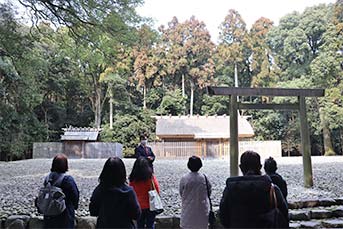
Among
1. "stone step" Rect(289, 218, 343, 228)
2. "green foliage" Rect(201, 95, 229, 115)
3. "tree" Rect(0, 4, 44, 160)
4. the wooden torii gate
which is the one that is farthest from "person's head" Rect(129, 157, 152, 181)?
"green foliage" Rect(201, 95, 229, 115)

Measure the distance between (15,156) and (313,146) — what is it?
21920 mm

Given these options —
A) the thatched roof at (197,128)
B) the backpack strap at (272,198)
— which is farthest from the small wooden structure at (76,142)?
the backpack strap at (272,198)

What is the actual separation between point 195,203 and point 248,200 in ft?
3.56

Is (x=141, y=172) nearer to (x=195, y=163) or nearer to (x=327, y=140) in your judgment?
(x=195, y=163)

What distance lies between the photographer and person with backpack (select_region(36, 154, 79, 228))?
104 inches

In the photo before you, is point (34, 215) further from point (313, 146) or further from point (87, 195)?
point (313, 146)

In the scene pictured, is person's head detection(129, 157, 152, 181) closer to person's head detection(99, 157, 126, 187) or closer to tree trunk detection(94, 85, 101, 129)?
person's head detection(99, 157, 126, 187)

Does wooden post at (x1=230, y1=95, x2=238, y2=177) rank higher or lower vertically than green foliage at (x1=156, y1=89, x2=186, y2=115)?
lower

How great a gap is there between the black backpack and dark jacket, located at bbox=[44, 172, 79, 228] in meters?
0.05

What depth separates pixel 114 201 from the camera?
2346 millimetres

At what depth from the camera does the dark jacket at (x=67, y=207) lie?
2695mm

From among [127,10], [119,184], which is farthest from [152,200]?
[127,10]

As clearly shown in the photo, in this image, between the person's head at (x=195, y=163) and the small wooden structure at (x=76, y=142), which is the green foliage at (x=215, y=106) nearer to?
the small wooden structure at (x=76, y=142)

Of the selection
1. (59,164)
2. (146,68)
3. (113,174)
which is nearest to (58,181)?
(59,164)
